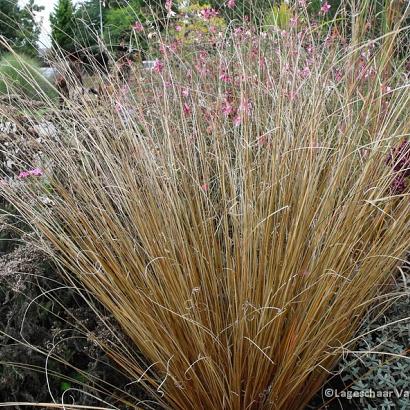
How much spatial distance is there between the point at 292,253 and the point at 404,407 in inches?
21.1

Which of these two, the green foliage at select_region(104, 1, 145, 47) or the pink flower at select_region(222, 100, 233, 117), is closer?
the pink flower at select_region(222, 100, 233, 117)

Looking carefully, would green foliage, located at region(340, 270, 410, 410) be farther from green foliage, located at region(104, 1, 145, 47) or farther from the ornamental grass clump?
green foliage, located at region(104, 1, 145, 47)

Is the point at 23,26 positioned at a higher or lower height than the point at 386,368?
higher

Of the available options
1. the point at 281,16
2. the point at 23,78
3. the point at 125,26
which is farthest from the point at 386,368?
the point at 125,26

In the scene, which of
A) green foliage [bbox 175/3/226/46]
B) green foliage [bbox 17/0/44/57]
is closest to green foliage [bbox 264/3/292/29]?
green foliage [bbox 175/3/226/46]

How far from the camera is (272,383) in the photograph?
167 centimetres

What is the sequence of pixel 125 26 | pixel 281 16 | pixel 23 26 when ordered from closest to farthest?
1. pixel 281 16
2. pixel 125 26
3. pixel 23 26

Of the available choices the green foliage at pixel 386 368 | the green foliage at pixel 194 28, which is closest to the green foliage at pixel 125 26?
the green foliage at pixel 194 28

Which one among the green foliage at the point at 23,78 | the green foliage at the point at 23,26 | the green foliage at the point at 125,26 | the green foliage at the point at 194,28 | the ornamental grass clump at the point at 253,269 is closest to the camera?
the ornamental grass clump at the point at 253,269

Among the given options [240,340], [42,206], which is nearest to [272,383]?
[240,340]

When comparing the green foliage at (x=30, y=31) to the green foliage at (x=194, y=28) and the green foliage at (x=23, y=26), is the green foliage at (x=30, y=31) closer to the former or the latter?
the green foliage at (x=23, y=26)

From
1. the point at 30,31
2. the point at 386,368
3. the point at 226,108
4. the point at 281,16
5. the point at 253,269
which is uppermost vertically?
the point at 30,31

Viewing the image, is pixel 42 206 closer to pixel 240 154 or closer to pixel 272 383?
pixel 240 154

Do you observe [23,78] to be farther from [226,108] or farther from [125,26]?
[226,108]
